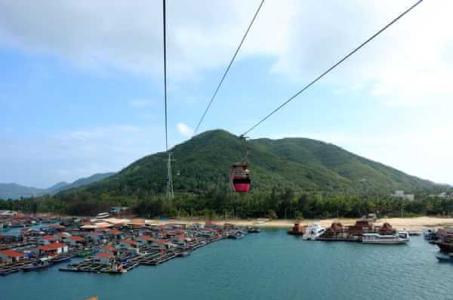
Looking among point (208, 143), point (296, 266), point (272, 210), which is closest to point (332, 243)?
point (296, 266)

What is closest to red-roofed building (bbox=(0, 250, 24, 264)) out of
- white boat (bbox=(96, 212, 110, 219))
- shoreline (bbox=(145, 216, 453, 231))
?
shoreline (bbox=(145, 216, 453, 231))

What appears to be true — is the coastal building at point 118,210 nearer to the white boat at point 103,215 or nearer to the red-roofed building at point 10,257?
the white boat at point 103,215

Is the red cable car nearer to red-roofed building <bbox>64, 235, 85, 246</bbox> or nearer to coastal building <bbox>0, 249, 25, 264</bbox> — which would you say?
coastal building <bbox>0, 249, 25, 264</bbox>

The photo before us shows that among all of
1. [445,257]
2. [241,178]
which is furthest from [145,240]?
[241,178]

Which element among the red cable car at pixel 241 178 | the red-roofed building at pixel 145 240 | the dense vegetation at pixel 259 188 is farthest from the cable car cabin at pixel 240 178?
the dense vegetation at pixel 259 188

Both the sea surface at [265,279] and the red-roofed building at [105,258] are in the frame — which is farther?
the red-roofed building at [105,258]
